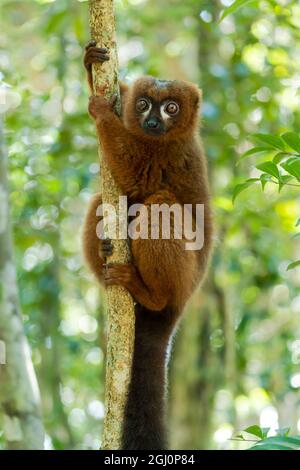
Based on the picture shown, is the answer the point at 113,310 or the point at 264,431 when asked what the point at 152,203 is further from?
the point at 264,431

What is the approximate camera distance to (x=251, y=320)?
982 cm

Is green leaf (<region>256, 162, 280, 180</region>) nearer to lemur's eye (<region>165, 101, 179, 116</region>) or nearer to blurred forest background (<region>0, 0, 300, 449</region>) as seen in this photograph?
lemur's eye (<region>165, 101, 179, 116</region>)

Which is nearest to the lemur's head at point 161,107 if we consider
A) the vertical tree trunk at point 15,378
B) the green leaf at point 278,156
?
the vertical tree trunk at point 15,378

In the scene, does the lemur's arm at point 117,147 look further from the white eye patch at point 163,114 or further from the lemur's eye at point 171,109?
the lemur's eye at point 171,109

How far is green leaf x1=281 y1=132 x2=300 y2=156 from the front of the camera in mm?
3689

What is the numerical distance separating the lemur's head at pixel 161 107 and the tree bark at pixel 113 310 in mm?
1015

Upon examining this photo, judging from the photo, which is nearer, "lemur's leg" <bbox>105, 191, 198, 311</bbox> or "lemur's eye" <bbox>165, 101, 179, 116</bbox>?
"lemur's leg" <bbox>105, 191, 198, 311</bbox>

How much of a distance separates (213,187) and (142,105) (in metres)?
3.10

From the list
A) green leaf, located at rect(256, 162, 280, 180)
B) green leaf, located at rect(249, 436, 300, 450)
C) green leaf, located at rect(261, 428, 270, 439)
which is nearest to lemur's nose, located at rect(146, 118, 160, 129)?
green leaf, located at rect(256, 162, 280, 180)

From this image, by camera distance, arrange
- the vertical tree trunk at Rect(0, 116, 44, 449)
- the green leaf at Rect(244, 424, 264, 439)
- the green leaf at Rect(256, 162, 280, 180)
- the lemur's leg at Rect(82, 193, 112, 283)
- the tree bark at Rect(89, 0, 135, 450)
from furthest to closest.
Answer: the lemur's leg at Rect(82, 193, 112, 283) → the vertical tree trunk at Rect(0, 116, 44, 449) → the tree bark at Rect(89, 0, 135, 450) → the green leaf at Rect(256, 162, 280, 180) → the green leaf at Rect(244, 424, 264, 439)

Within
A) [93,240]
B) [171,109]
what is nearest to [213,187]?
[171,109]

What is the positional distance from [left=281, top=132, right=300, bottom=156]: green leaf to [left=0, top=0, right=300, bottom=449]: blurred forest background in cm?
417

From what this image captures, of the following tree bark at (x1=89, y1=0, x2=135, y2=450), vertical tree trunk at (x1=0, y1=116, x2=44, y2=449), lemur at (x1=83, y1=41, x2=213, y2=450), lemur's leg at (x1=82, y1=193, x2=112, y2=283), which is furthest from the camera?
lemur's leg at (x1=82, y1=193, x2=112, y2=283)

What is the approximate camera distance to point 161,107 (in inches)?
244
